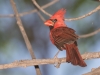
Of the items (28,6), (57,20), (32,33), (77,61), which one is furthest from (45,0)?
(77,61)

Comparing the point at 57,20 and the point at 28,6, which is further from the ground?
the point at 28,6

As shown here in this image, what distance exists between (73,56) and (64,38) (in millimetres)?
111

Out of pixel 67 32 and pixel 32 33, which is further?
pixel 32 33

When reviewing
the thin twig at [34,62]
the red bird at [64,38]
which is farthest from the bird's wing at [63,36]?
the thin twig at [34,62]

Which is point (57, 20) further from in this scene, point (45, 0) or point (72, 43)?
point (45, 0)

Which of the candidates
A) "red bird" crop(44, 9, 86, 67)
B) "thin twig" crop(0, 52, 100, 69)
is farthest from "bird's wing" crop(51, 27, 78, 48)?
"thin twig" crop(0, 52, 100, 69)

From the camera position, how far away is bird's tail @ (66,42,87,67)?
4.86 ft

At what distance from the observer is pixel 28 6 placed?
9.75ft

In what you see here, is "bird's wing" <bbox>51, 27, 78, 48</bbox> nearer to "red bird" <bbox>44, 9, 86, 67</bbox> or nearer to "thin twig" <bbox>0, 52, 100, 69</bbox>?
"red bird" <bbox>44, 9, 86, 67</bbox>

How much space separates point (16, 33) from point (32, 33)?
167 mm

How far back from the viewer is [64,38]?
1626 millimetres

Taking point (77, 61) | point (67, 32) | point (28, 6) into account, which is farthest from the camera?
point (28, 6)

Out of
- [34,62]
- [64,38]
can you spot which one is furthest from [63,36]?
[34,62]

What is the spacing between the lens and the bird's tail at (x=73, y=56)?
1481mm
